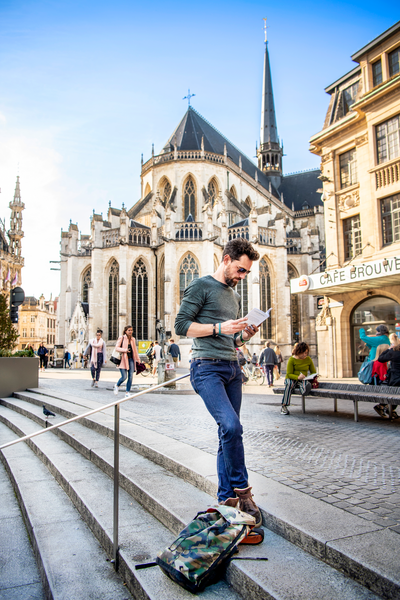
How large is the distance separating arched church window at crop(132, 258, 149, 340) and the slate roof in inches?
987

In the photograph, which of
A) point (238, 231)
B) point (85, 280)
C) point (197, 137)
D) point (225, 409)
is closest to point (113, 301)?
point (85, 280)

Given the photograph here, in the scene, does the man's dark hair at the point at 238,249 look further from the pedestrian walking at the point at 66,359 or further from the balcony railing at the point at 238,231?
the balcony railing at the point at 238,231

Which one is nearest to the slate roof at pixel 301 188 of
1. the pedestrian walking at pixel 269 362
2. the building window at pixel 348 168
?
the building window at pixel 348 168

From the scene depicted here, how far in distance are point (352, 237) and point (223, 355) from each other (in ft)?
52.0

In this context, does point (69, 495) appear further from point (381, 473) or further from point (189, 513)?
point (381, 473)

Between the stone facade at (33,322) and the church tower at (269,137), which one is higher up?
the church tower at (269,137)

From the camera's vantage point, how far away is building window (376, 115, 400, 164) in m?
14.5

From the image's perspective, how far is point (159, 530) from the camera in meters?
2.84

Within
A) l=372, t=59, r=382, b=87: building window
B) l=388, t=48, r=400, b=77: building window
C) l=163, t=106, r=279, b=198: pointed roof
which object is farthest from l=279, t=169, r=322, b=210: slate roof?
l=388, t=48, r=400, b=77: building window

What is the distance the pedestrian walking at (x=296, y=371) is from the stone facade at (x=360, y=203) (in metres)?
6.69

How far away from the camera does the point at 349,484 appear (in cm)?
318

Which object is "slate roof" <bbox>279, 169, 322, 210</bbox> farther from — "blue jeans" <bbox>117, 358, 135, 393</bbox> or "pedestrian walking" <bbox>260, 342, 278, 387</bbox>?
"blue jeans" <bbox>117, 358, 135, 393</bbox>

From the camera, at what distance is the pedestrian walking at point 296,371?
7.39 meters

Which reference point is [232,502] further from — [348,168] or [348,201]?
[348,168]
